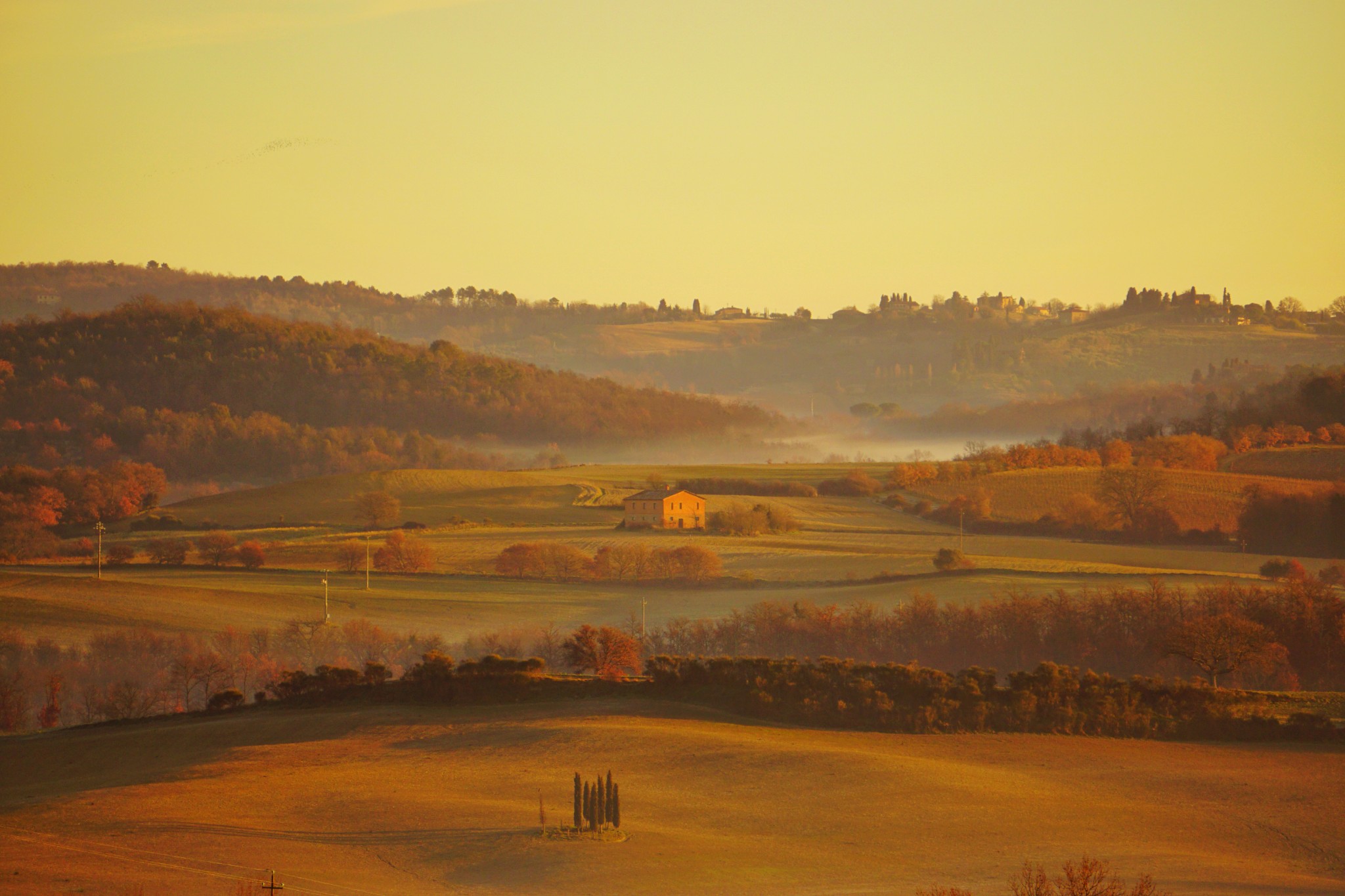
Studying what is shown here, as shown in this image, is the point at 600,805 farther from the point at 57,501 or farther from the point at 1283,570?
the point at 57,501

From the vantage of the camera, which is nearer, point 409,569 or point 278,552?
point 409,569

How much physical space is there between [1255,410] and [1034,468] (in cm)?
3012

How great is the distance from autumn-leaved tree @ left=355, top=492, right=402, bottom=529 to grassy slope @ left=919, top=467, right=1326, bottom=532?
41.9 m

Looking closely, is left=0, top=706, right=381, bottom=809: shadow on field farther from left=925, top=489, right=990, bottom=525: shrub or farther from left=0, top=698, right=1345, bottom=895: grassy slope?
left=925, top=489, right=990, bottom=525: shrub

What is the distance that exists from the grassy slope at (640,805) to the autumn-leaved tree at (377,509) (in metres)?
64.3

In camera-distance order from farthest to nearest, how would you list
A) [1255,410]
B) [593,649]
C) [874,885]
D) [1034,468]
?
[1255,410], [1034,468], [593,649], [874,885]

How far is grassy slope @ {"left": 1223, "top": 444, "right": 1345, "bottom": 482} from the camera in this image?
347ft

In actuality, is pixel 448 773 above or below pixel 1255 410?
below

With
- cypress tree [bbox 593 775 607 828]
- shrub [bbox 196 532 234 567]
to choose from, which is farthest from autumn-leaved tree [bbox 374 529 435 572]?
cypress tree [bbox 593 775 607 828]

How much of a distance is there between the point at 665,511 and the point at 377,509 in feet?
72.5

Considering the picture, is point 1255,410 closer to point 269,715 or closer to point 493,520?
point 493,520

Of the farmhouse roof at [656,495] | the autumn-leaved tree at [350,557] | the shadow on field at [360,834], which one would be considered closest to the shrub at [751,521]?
the farmhouse roof at [656,495]

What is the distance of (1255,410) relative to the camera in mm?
134375

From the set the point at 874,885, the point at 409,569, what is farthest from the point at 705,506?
the point at 874,885
